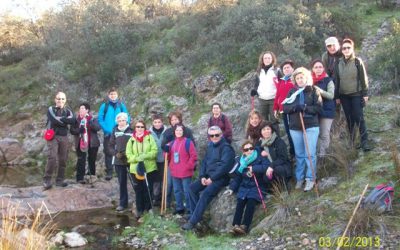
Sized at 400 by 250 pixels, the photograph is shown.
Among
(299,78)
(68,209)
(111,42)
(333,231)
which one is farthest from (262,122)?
(111,42)

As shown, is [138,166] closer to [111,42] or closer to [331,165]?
[331,165]

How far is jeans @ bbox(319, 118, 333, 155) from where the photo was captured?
280 inches

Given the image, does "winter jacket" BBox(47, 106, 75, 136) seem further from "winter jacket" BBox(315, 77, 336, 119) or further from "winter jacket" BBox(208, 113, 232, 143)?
"winter jacket" BBox(315, 77, 336, 119)

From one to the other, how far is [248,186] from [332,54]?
2744 millimetres

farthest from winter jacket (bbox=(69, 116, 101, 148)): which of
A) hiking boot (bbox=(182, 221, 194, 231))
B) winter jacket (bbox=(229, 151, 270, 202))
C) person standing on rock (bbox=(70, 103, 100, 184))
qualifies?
winter jacket (bbox=(229, 151, 270, 202))

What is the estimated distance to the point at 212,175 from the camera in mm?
7555

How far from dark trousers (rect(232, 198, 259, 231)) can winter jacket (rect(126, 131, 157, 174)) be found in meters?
2.17

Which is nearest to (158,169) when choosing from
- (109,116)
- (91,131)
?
(109,116)

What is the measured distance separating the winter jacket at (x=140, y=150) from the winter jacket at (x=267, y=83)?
2.34 m

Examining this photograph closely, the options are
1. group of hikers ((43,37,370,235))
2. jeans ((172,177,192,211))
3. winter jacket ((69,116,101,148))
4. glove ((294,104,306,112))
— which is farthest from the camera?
winter jacket ((69,116,101,148))

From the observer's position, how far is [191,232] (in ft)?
23.7

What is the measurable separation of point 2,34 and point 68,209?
19403mm

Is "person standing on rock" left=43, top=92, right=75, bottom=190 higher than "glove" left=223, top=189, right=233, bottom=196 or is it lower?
higher

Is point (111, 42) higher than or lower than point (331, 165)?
higher
